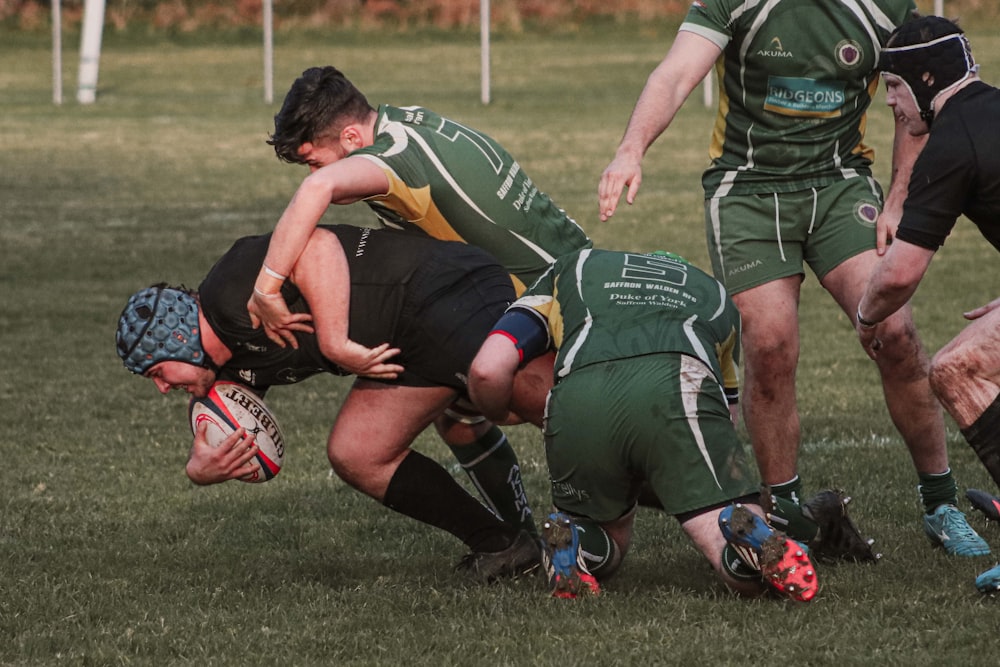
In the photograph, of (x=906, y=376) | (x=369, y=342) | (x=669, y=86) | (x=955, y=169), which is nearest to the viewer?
(x=955, y=169)

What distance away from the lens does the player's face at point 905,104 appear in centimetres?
488

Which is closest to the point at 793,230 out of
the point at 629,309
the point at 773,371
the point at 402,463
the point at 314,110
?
the point at 773,371

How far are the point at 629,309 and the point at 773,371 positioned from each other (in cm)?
115

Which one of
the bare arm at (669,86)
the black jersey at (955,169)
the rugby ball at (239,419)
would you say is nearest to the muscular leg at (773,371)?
the bare arm at (669,86)

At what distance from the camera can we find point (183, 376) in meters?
5.31

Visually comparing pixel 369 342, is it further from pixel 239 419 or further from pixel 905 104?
pixel 905 104

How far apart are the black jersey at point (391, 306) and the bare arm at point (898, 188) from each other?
1.42 m

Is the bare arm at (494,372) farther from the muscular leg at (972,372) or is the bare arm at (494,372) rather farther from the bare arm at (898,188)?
the bare arm at (898,188)

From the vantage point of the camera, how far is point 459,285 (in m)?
5.38

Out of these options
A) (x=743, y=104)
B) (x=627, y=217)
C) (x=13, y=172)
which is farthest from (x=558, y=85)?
(x=743, y=104)

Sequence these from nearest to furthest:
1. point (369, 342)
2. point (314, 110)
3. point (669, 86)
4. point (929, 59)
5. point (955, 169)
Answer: point (955, 169) → point (929, 59) → point (369, 342) → point (314, 110) → point (669, 86)

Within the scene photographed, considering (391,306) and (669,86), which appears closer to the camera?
(391,306)

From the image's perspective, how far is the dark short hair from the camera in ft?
17.7

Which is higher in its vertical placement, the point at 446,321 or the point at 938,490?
the point at 446,321
